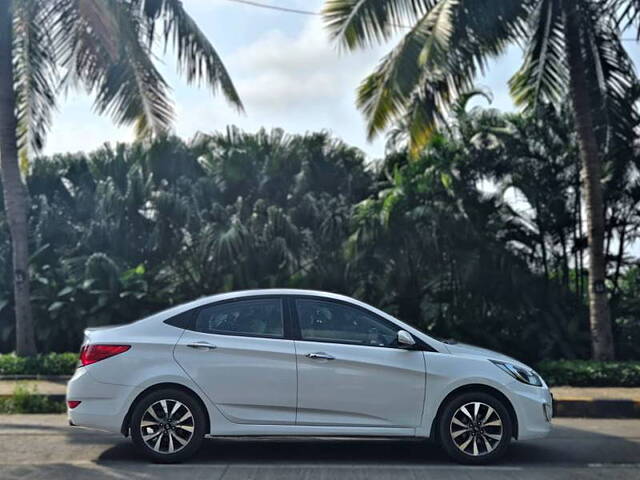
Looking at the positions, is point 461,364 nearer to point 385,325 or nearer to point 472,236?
point 385,325

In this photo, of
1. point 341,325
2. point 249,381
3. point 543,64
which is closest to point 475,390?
point 341,325

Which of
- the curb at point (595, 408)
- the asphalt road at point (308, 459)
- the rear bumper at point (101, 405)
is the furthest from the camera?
the curb at point (595, 408)

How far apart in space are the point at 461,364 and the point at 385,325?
29.1 inches

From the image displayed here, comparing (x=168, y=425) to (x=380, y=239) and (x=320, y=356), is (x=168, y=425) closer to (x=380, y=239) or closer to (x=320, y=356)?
(x=320, y=356)

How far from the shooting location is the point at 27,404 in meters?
11.5

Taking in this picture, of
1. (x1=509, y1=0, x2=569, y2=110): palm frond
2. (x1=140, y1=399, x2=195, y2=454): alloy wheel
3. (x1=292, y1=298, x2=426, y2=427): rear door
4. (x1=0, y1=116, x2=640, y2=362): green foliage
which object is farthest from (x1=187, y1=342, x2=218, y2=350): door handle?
(x1=509, y1=0, x2=569, y2=110): palm frond

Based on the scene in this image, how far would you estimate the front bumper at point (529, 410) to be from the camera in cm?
780

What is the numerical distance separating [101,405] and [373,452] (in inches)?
102

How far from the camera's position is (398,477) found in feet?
24.2

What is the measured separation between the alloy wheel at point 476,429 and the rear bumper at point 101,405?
279 centimetres

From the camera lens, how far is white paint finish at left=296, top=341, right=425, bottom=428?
7.71 m

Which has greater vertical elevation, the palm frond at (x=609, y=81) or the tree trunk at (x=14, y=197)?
the palm frond at (x=609, y=81)

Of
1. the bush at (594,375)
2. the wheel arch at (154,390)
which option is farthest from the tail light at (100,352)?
the bush at (594,375)

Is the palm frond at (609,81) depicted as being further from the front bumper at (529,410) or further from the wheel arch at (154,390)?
the wheel arch at (154,390)
